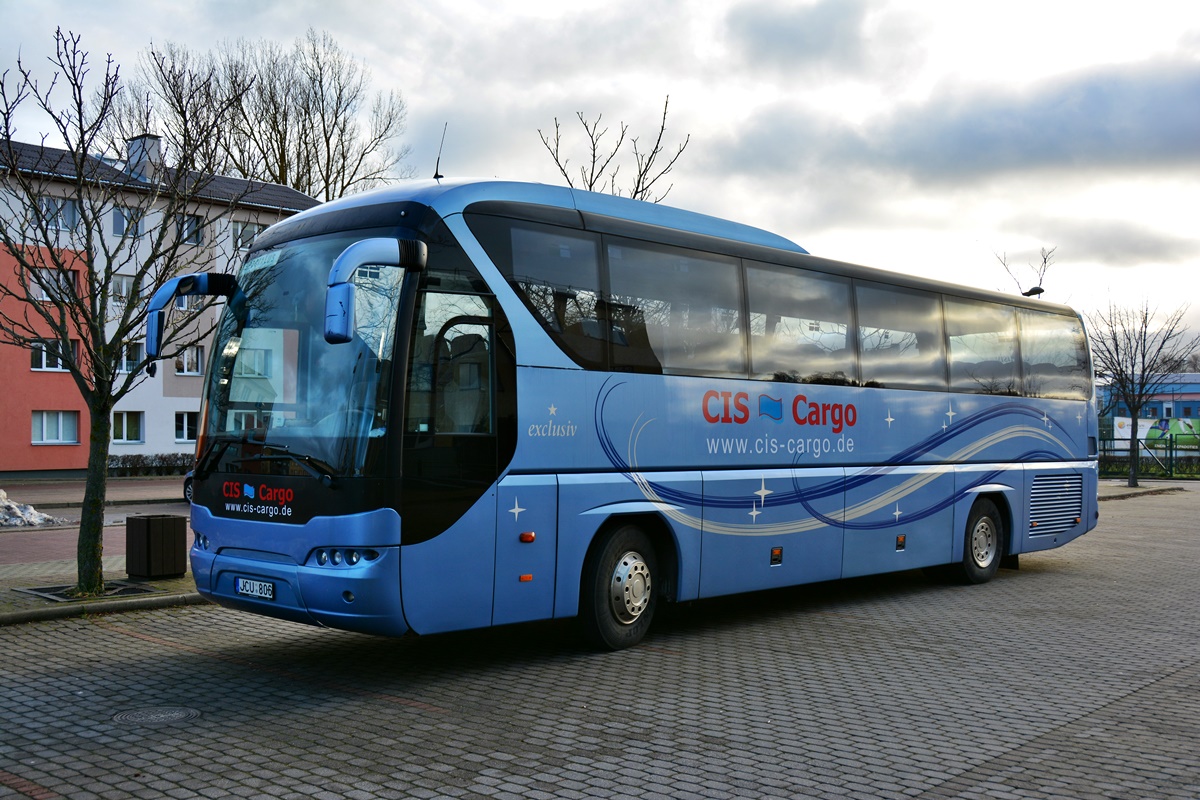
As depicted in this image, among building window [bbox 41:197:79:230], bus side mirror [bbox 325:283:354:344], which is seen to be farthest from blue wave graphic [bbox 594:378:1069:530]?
building window [bbox 41:197:79:230]

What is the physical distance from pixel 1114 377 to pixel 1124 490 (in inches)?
338

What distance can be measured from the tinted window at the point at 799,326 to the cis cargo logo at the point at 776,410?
24 cm

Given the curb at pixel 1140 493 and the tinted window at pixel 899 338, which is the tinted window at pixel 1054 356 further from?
the curb at pixel 1140 493

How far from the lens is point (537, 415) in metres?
8.53

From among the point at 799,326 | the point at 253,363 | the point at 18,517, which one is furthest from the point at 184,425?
the point at 253,363

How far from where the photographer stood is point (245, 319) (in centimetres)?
853

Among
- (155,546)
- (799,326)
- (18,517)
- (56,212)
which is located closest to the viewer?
(799,326)

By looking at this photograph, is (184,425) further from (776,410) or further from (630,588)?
(630,588)

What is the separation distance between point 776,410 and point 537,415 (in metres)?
3.22

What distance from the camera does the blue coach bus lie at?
764 centimetres

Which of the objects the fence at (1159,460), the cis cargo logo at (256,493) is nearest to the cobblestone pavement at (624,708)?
the cis cargo logo at (256,493)

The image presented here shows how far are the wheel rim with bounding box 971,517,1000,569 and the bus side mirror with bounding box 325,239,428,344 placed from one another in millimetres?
8991

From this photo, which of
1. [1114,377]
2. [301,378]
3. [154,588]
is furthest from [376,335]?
[1114,377]

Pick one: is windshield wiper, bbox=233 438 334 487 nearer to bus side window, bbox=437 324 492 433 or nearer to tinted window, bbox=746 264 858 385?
bus side window, bbox=437 324 492 433
